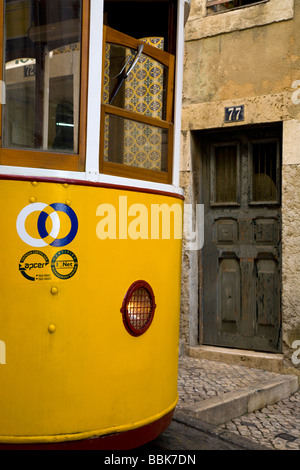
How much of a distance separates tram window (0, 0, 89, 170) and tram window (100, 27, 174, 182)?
17 cm

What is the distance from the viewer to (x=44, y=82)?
2674 millimetres

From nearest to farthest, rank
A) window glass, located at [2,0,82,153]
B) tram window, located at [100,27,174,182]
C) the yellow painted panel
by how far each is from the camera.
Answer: the yellow painted panel → window glass, located at [2,0,82,153] → tram window, located at [100,27,174,182]

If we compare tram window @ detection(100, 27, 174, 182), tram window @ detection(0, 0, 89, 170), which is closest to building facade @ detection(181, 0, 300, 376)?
tram window @ detection(100, 27, 174, 182)

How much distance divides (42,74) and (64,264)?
969mm

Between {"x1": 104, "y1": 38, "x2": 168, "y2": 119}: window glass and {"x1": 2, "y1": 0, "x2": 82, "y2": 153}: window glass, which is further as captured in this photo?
{"x1": 104, "y1": 38, "x2": 168, "y2": 119}: window glass

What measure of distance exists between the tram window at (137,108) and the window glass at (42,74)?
0.18 meters

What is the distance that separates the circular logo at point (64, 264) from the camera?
97.7 inches

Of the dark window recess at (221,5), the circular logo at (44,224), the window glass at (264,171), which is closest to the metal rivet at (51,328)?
the circular logo at (44,224)

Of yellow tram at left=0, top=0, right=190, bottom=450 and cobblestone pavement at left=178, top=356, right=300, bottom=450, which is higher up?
yellow tram at left=0, top=0, right=190, bottom=450

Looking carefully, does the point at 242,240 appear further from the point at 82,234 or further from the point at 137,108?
the point at 82,234

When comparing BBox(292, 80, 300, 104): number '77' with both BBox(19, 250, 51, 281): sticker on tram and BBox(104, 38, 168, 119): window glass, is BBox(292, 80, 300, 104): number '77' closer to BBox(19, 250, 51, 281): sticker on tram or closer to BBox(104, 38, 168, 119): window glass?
BBox(104, 38, 168, 119): window glass

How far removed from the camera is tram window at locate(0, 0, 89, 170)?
8.33ft

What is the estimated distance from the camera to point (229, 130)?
19.1ft
